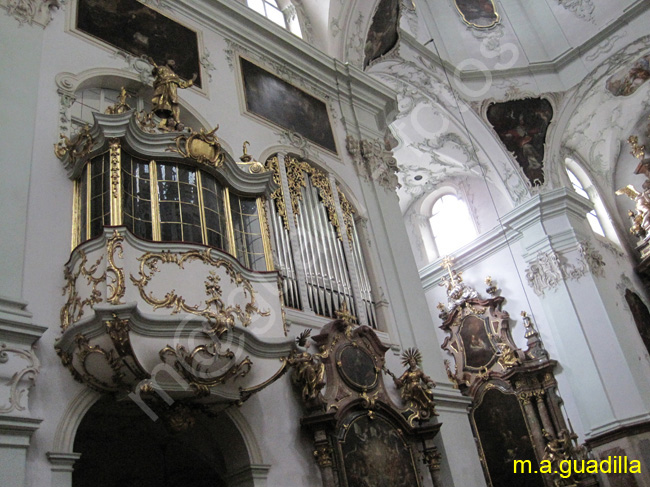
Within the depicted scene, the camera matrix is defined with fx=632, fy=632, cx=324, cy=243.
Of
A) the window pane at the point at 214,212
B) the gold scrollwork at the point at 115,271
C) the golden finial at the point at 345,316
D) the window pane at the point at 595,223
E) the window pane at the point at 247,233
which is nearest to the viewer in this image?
the gold scrollwork at the point at 115,271

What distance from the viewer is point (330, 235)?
8.90 meters

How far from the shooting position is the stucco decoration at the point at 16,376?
4891 mm

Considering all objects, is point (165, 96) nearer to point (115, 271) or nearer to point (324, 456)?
point (115, 271)

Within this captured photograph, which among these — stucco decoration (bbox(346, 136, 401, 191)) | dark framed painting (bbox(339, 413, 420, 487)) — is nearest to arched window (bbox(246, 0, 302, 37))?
stucco decoration (bbox(346, 136, 401, 191))

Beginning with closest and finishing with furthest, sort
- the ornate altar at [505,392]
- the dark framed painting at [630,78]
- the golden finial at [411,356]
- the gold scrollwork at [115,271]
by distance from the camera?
the gold scrollwork at [115,271] < the golden finial at [411,356] < the ornate altar at [505,392] < the dark framed painting at [630,78]

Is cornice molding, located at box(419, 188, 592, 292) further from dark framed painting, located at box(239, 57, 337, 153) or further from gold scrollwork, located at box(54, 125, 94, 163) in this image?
gold scrollwork, located at box(54, 125, 94, 163)

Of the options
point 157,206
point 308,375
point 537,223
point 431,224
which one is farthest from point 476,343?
point 157,206

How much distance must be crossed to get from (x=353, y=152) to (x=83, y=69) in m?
4.51

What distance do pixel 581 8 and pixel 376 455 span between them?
1332cm

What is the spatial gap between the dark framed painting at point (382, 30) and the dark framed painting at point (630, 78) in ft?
20.7

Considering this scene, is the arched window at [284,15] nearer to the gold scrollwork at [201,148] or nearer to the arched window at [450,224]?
the gold scrollwork at [201,148]

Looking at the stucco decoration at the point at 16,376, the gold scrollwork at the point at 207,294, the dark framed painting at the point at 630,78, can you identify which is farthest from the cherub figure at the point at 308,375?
the dark framed painting at the point at 630,78

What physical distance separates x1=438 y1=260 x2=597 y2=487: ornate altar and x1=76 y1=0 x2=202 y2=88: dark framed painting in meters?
7.96

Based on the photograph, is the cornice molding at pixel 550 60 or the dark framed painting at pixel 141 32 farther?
the cornice molding at pixel 550 60
